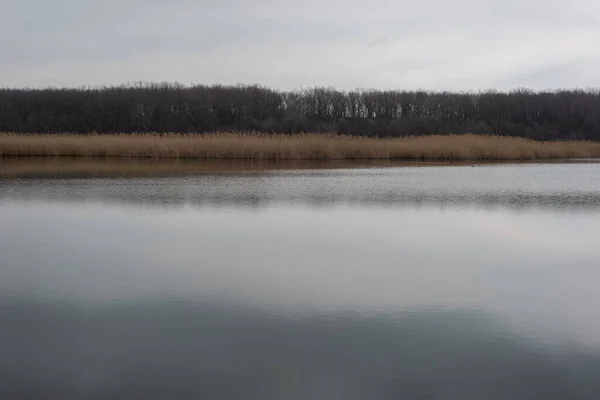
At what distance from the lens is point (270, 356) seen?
266cm

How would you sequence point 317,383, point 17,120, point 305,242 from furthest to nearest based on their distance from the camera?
point 17,120, point 305,242, point 317,383

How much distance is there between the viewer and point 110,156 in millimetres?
17359

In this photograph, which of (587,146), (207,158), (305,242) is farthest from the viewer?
(587,146)

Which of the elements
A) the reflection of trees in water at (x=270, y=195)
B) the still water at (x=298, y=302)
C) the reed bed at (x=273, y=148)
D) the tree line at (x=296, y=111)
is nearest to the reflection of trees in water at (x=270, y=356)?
the still water at (x=298, y=302)

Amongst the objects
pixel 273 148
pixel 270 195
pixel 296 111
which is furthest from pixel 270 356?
pixel 296 111

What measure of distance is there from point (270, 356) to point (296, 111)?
3987 cm

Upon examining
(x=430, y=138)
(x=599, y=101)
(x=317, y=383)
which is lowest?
(x=317, y=383)

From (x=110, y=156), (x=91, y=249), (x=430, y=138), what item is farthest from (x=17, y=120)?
(x=91, y=249)

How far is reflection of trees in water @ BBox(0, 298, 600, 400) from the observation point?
7.80 feet

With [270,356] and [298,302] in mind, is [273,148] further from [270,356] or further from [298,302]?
[270,356]

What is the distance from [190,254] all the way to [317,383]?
2.33 metres

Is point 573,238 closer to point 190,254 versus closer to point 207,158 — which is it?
point 190,254

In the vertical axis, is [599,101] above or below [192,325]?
above

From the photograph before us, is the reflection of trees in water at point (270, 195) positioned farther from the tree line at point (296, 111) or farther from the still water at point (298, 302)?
the tree line at point (296, 111)
